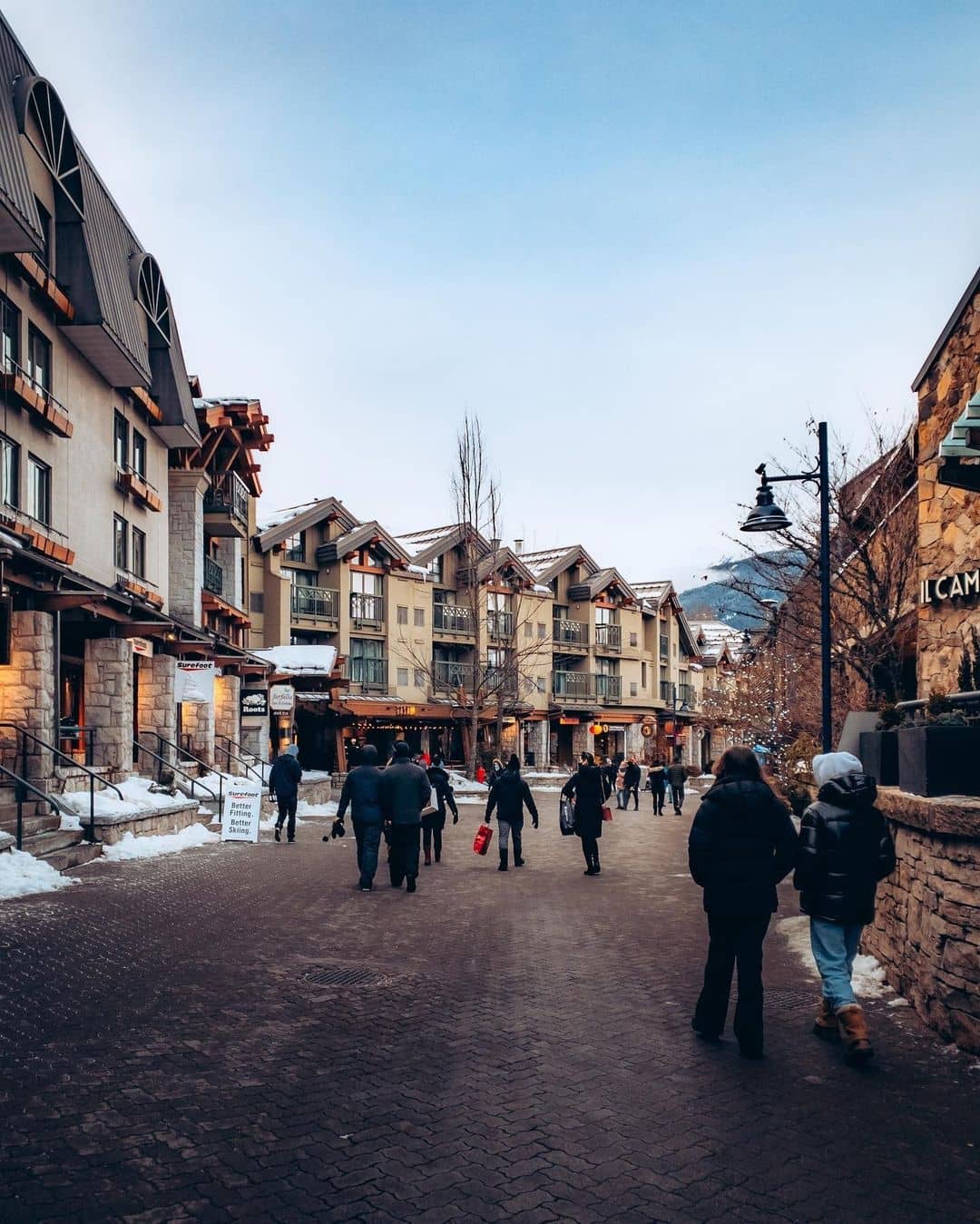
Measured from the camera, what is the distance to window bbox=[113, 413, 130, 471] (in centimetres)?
2434

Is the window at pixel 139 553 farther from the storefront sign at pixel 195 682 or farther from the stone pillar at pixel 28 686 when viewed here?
the stone pillar at pixel 28 686

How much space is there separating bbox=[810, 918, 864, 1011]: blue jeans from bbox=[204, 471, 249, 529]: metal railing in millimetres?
29348

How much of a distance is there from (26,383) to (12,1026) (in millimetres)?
14419

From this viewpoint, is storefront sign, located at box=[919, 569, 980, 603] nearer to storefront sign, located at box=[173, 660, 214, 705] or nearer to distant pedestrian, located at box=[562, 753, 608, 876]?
distant pedestrian, located at box=[562, 753, 608, 876]

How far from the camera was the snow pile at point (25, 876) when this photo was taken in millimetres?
11930

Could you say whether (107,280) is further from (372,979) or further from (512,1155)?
(512,1155)

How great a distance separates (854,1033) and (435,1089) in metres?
2.50

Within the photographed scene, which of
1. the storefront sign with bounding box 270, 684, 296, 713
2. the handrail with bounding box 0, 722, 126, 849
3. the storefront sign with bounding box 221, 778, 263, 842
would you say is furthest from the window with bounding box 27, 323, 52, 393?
the storefront sign with bounding box 270, 684, 296, 713

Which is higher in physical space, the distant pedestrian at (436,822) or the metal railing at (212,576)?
the metal railing at (212,576)

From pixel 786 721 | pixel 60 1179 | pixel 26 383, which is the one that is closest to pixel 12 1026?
pixel 60 1179

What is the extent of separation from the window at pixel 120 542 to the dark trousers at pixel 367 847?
1360cm

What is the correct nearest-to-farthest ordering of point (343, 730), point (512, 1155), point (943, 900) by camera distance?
point (512, 1155), point (943, 900), point (343, 730)

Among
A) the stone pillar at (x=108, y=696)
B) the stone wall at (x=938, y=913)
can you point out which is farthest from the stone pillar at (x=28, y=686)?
the stone wall at (x=938, y=913)

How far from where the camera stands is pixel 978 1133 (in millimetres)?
5031
